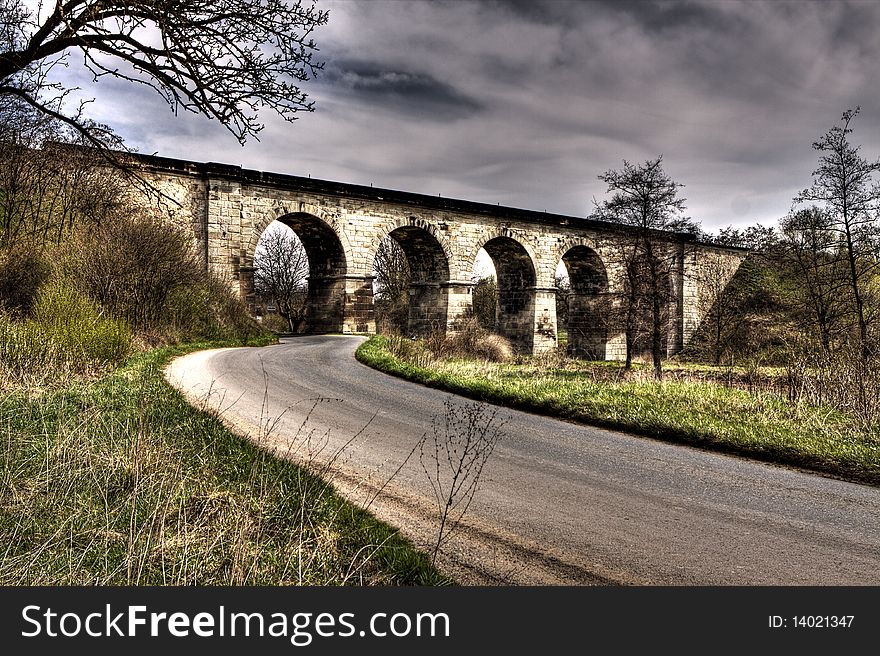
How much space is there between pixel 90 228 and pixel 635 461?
14890 millimetres

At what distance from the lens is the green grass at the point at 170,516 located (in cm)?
313

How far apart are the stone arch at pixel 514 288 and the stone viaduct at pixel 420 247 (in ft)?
0.19

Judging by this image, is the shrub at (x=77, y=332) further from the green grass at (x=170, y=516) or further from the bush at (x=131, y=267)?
the green grass at (x=170, y=516)

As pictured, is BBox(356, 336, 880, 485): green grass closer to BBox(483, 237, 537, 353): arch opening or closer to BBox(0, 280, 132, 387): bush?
BBox(0, 280, 132, 387): bush

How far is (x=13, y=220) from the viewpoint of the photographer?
1619 centimetres

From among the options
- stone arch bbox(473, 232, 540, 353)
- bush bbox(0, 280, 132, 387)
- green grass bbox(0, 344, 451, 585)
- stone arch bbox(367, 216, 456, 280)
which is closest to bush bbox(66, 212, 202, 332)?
bush bbox(0, 280, 132, 387)

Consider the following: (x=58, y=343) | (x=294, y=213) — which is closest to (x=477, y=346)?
(x=294, y=213)

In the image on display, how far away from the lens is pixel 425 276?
93.0ft

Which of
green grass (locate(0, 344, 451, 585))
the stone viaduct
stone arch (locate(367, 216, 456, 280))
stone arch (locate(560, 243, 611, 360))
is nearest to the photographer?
green grass (locate(0, 344, 451, 585))

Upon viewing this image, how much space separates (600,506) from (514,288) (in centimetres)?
2702

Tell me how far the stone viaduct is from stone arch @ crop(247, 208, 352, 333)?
5 cm

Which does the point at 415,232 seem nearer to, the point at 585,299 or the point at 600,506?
the point at 585,299

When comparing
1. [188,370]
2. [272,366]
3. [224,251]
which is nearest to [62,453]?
[188,370]

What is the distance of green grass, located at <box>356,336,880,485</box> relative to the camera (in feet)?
19.4
